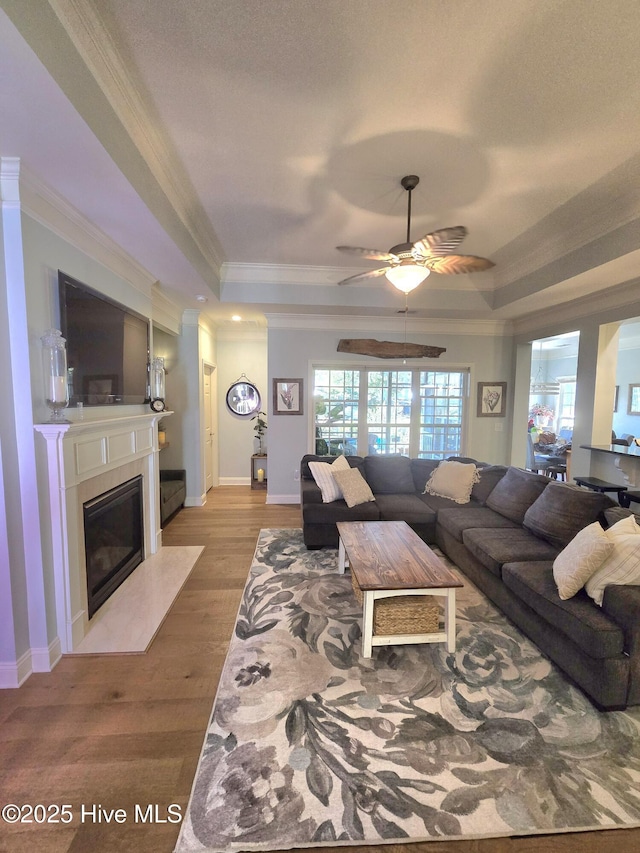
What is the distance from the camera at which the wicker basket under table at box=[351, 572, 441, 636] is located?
217cm

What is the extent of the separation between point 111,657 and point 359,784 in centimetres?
160

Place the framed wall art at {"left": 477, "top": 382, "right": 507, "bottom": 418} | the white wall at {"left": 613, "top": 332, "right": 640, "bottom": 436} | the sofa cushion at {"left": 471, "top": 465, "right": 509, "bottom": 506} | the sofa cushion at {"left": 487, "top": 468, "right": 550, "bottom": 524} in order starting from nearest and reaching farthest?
the sofa cushion at {"left": 487, "top": 468, "right": 550, "bottom": 524} → the sofa cushion at {"left": 471, "top": 465, "right": 509, "bottom": 506} → the framed wall art at {"left": 477, "top": 382, "right": 507, "bottom": 418} → the white wall at {"left": 613, "top": 332, "right": 640, "bottom": 436}

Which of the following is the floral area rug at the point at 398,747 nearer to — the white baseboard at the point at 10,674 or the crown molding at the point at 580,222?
the white baseboard at the point at 10,674

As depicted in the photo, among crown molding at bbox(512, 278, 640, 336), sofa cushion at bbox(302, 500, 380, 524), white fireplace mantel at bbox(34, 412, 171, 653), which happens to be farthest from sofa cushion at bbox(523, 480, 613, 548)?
white fireplace mantel at bbox(34, 412, 171, 653)

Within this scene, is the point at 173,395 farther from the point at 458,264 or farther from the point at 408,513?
the point at 458,264

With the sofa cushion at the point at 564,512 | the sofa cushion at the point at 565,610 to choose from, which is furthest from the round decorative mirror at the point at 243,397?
the sofa cushion at the point at 565,610

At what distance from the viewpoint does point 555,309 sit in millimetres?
4598

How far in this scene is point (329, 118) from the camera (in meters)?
1.98

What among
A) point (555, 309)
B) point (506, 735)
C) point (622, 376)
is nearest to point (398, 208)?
point (555, 309)

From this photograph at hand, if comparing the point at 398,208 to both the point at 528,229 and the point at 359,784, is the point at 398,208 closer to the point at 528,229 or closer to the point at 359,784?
the point at 528,229

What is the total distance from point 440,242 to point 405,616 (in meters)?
2.38

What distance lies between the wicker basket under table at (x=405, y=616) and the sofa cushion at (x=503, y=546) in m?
0.72

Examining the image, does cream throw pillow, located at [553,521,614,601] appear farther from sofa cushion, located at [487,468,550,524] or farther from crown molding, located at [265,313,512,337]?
crown molding, located at [265,313,512,337]

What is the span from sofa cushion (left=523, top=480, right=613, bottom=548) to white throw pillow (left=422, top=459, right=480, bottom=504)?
959 mm
